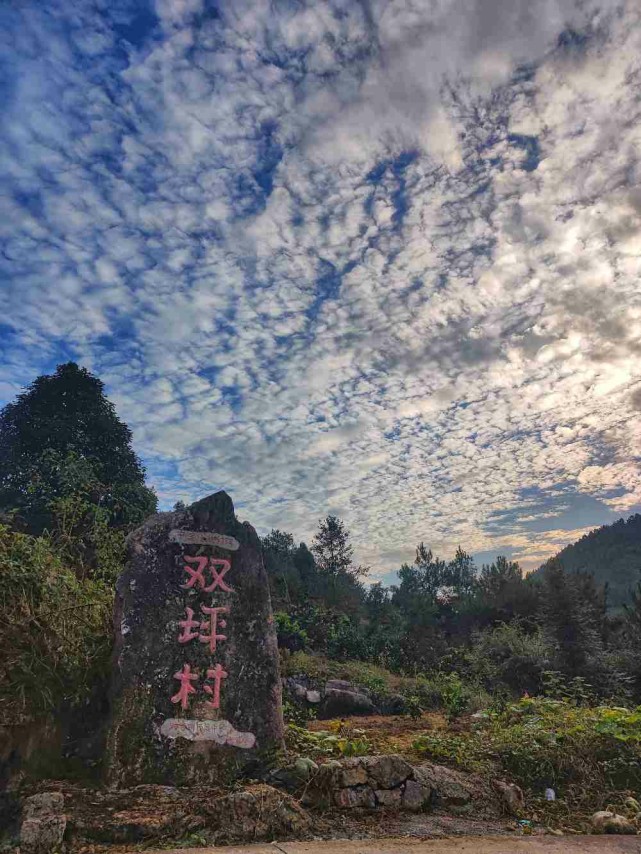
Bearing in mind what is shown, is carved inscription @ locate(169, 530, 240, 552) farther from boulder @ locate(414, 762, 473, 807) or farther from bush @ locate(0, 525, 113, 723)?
boulder @ locate(414, 762, 473, 807)

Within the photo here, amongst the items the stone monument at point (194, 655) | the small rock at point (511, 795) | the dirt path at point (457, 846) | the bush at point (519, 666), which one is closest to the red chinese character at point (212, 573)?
the stone monument at point (194, 655)

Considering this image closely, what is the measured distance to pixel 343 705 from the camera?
10844 mm

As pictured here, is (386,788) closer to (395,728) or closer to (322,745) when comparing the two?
(322,745)

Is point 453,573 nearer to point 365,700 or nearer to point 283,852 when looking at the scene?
point 365,700

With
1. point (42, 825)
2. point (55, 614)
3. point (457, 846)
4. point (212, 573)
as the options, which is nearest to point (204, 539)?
point (212, 573)

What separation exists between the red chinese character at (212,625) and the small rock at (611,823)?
3843 millimetres

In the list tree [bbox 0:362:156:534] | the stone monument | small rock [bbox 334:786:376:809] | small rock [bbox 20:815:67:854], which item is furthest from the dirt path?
tree [bbox 0:362:156:534]

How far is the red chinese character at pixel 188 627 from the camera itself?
5297 millimetres

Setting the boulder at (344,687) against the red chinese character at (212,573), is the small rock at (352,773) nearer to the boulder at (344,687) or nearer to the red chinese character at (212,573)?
the red chinese character at (212,573)

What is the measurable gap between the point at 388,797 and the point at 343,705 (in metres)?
Result: 6.77

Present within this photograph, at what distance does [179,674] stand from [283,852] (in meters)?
2.03

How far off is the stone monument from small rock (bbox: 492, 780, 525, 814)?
7.30ft

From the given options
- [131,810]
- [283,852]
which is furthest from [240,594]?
[283,852]

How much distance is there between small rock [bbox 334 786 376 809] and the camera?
177 inches
